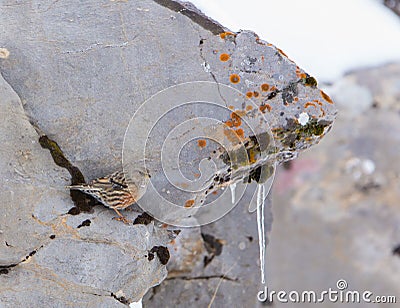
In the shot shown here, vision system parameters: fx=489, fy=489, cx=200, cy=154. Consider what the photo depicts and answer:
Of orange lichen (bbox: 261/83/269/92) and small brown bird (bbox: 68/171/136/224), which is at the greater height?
orange lichen (bbox: 261/83/269/92)

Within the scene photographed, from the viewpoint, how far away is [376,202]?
16.8 feet

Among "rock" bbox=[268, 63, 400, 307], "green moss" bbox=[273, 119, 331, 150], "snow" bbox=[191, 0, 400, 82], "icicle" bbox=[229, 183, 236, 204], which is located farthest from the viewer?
"rock" bbox=[268, 63, 400, 307]

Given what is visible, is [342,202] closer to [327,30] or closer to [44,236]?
[327,30]

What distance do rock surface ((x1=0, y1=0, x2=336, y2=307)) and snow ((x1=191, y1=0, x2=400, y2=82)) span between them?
161 cm

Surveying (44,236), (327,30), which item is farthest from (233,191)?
(327,30)

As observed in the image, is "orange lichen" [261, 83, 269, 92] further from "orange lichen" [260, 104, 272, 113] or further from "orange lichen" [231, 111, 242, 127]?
"orange lichen" [231, 111, 242, 127]

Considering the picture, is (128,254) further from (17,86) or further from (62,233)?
Result: (17,86)

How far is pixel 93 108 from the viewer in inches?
114

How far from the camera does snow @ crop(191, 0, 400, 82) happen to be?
15.4ft

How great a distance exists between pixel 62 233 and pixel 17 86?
89cm

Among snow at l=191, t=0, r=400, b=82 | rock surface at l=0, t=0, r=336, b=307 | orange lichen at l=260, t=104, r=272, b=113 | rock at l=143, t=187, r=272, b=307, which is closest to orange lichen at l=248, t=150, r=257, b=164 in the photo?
rock surface at l=0, t=0, r=336, b=307

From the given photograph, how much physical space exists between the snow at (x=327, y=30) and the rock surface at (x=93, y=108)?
1.61 meters

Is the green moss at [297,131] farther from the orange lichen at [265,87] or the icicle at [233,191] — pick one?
the icicle at [233,191]

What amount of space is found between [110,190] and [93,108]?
501 millimetres
